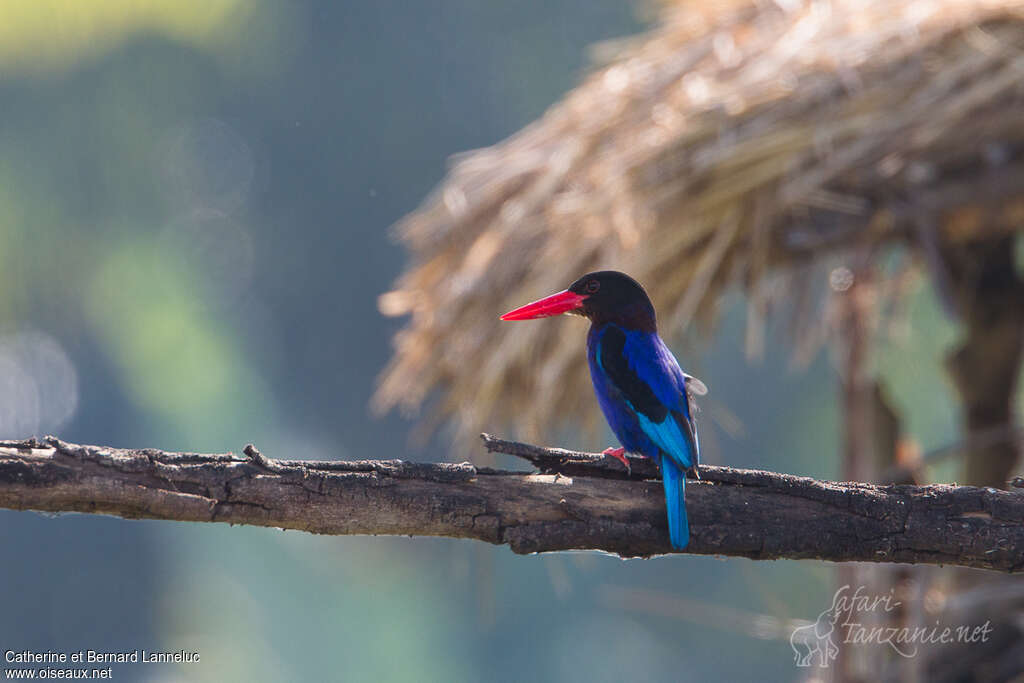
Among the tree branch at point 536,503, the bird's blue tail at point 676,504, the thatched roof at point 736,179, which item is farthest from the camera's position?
the thatched roof at point 736,179

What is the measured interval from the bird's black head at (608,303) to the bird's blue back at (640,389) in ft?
0.10

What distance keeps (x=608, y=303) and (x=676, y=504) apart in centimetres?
99

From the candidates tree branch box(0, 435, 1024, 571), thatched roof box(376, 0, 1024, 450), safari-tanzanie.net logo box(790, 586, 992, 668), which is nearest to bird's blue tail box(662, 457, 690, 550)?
tree branch box(0, 435, 1024, 571)

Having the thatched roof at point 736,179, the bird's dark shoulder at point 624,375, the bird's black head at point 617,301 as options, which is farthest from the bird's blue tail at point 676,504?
the thatched roof at point 736,179

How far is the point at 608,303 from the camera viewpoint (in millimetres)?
3430

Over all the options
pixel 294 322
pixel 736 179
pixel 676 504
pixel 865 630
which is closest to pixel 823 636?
pixel 865 630

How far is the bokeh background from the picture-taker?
18688mm

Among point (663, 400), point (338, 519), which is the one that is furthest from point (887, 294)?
point (338, 519)

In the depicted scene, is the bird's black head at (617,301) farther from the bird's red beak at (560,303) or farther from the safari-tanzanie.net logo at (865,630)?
the safari-tanzanie.net logo at (865,630)

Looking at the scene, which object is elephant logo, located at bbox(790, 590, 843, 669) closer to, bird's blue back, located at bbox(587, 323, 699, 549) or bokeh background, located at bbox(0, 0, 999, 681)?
bird's blue back, located at bbox(587, 323, 699, 549)

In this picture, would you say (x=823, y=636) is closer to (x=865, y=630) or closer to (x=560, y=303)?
(x=865, y=630)

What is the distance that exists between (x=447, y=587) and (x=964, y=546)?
716 inches

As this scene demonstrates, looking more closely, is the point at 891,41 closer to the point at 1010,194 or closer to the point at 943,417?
the point at 1010,194

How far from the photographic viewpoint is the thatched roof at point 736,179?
450 centimetres
